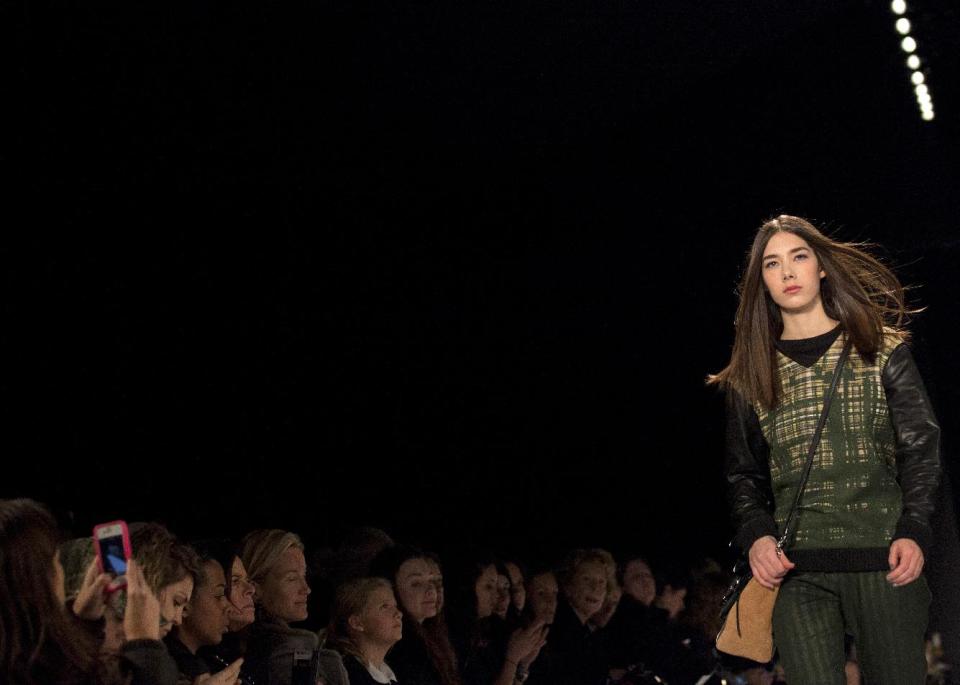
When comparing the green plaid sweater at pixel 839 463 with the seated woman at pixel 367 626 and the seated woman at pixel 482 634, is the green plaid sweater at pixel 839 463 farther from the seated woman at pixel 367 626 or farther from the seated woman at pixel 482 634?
the seated woman at pixel 482 634

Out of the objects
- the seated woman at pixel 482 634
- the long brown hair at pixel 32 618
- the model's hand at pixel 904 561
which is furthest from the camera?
the seated woman at pixel 482 634

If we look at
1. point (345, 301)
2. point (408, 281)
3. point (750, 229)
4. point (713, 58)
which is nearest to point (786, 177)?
point (750, 229)

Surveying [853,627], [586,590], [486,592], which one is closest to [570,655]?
[586,590]

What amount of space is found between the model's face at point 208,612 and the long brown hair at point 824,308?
65.8 inches

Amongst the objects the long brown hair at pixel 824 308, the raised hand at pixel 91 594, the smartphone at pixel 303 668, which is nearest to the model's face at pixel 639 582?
the smartphone at pixel 303 668

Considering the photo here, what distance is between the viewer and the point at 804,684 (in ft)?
9.37

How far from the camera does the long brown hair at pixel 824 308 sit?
3052mm

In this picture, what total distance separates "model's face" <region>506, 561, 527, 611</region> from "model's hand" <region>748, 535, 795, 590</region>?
3.14 meters

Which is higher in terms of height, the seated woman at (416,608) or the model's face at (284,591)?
the model's face at (284,591)

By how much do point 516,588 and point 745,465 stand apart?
3.11 meters

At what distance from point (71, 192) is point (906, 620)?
2.77 m

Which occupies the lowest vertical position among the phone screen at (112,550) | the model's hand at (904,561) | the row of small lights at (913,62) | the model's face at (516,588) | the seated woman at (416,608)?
the model's face at (516,588)

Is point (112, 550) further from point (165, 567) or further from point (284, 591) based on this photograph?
point (284, 591)

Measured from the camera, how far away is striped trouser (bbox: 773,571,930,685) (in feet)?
9.25
